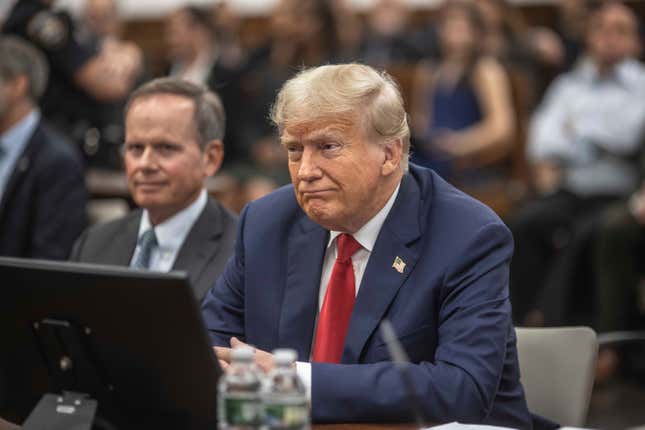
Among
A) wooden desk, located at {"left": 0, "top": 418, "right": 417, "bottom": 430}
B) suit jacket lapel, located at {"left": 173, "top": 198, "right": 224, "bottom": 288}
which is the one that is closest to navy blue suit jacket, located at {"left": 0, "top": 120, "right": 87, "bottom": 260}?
suit jacket lapel, located at {"left": 173, "top": 198, "right": 224, "bottom": 288}

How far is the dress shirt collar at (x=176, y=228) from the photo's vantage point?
3279 millimetres

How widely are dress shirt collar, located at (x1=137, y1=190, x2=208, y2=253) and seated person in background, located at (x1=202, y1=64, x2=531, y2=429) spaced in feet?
2.42

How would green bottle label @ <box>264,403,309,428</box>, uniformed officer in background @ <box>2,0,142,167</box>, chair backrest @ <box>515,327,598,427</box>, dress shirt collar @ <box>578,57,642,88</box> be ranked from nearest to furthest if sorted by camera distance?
green bottle label @ <box>264,403,309,428</box> → chair backrest @ <box>515,327,598,427</box> → uniformed officer in background @ <box>2,0,142,167</box> → dress shirt collar @ <box>578,57,642,88</box>

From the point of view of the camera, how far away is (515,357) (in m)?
2.46

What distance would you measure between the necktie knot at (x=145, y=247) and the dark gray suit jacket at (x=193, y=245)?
3cm

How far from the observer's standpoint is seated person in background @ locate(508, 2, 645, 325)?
5.56 metres

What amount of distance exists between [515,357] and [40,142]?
7.92 feet

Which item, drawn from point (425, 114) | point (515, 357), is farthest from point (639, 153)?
point (515, 357)

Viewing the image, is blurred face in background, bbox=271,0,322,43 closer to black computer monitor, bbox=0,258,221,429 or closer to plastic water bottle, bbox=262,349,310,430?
black computer monitor, bbox=0,258,221,429

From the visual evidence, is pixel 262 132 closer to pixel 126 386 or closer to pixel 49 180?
pixel 49 180

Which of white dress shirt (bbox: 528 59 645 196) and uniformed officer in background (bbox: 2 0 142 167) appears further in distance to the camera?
white dress shirt (bbox: 528 59 645 196)

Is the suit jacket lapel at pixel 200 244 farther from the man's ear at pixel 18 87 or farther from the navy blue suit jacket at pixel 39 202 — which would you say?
the man's ear at pixel 18 87

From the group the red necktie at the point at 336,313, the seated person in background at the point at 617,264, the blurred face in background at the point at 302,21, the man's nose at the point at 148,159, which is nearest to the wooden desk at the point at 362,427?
the red necktie at the point at 336,313

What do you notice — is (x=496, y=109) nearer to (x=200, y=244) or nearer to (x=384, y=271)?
(x=200, y=244)
